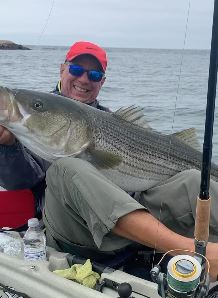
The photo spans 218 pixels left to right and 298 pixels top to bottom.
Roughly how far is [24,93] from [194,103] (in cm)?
1404

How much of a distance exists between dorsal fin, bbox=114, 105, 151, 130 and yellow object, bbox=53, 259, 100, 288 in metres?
1.42

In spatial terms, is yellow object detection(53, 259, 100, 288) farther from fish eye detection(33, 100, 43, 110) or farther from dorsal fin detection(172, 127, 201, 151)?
dorsal fin detection(172, 127, 201, 151)

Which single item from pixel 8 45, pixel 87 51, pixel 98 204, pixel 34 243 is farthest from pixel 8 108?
pixel 8 45

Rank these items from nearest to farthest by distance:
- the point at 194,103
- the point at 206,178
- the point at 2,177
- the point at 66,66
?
1. the point at 206,178
2. the point at 2,177
3. the point at 66,66
4. the point at 194,103

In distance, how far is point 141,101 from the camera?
1775 centimetres

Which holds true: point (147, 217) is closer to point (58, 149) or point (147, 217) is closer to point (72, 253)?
point (72, 253)

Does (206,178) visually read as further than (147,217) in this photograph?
No

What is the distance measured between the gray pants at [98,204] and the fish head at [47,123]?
617 mm

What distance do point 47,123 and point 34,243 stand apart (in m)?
0.99

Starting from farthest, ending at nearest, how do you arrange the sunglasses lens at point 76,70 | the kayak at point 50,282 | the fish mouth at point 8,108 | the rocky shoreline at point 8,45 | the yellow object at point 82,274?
the rocky shoreline at point 8,45 → the sunglasses lens at point 76,70 → the fish mouth at point 8,108 → the yellow object at point 82,274 → the kayak at point 50,282

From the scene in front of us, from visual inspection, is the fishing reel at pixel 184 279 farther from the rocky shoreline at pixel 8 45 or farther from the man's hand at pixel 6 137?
the rocky shoreline at pixel 8 45

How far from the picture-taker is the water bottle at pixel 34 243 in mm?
3064

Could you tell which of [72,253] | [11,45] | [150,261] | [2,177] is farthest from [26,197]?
[11,45]

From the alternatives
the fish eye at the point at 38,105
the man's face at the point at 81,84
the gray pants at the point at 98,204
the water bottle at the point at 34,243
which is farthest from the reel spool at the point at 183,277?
the man's face at the point at 81,84
